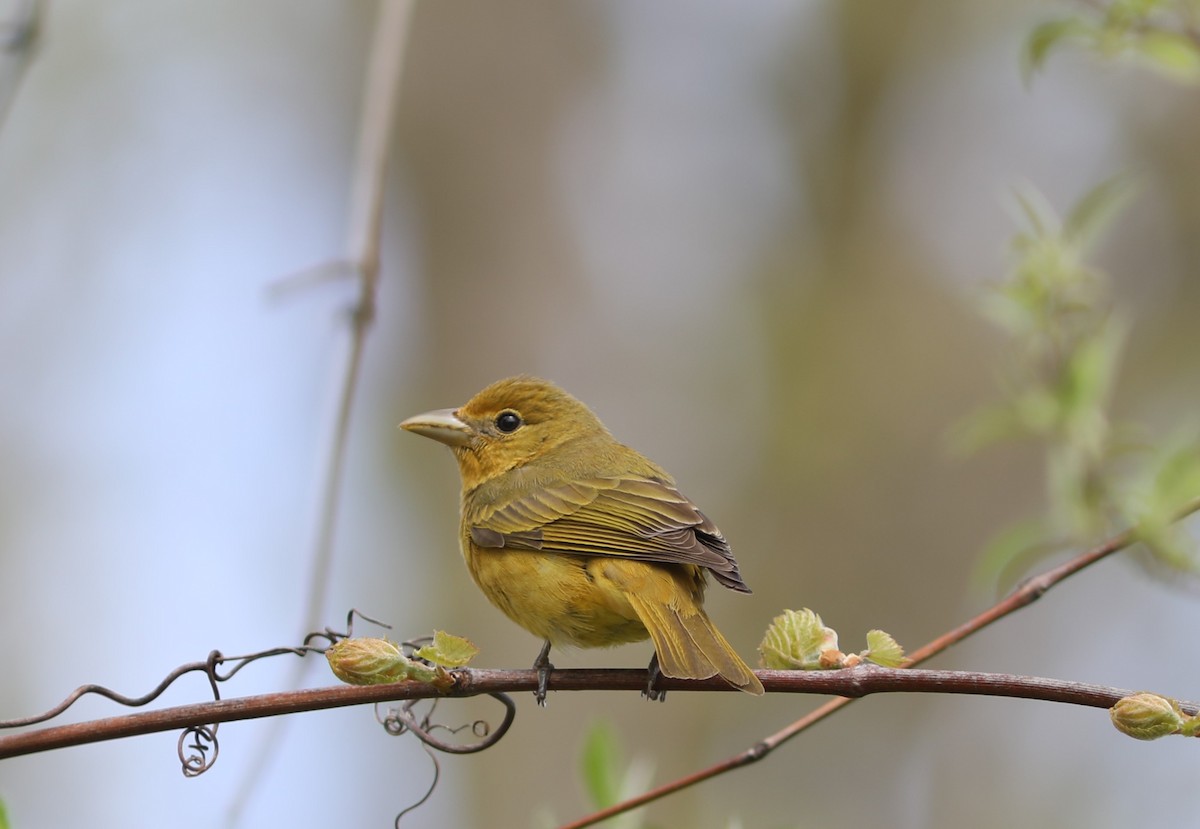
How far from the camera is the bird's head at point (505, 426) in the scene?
4.60 m

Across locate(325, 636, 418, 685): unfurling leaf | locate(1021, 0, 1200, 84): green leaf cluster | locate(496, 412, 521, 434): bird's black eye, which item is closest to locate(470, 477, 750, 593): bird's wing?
locate(496, 412, 521, 434): bird's black eye

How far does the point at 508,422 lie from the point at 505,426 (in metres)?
0.02

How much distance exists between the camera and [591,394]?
8211 millimetres

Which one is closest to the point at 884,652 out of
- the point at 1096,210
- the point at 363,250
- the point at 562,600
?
the point at 1096,210

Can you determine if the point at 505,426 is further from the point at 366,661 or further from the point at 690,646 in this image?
the point at 366,661

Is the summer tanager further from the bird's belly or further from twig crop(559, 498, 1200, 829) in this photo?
twig crop(559, 498, 1200, 829)

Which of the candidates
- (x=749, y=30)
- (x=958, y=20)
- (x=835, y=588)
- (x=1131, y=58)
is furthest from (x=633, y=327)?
(x=1131, y=58)

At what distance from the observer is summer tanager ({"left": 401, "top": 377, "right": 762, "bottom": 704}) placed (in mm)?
3217

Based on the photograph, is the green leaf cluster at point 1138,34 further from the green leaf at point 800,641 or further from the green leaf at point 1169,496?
the green leaf at point 800,641

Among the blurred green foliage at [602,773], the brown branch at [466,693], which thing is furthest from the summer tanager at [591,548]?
the brown branch at [466,693]

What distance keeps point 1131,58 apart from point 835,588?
5825 millimetres

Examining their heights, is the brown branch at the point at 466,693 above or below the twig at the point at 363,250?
below

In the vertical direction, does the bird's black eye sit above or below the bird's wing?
above

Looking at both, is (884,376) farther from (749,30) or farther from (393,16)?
(393,16)
